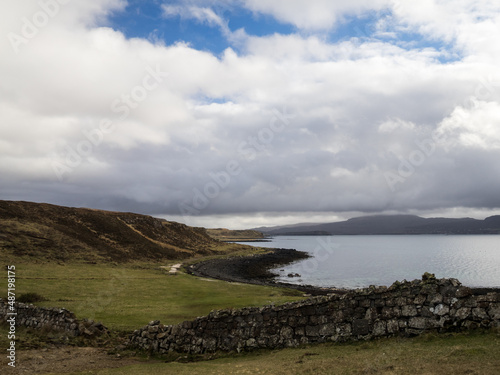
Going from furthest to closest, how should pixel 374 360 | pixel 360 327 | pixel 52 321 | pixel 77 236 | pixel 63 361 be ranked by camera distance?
1. pixel 77 236
2. pixel 52 321
3. pixel 63 361
4. pixel 360 327
5. pixel 374 360

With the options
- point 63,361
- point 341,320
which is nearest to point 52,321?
point 63,361

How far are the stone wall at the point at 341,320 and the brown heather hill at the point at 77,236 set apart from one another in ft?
192

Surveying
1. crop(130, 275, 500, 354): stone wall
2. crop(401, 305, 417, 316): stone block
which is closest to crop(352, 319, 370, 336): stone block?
crop(130, 275, 500, 354): stone wall

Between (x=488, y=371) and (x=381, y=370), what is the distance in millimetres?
2527

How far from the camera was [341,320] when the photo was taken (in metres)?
13.7

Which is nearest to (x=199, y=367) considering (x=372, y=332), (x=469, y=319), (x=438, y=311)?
(x=372, y=332)

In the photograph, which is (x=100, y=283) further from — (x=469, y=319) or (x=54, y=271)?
(x=469, y=319)

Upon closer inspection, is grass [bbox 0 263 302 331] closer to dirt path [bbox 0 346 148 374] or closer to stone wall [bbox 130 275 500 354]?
dirt path [bbox 0 346 148 374]

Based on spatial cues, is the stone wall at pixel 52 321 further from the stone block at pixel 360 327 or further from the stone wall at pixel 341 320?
the stone block at pixel 360 327

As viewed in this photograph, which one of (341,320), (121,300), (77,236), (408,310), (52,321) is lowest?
(121,300)

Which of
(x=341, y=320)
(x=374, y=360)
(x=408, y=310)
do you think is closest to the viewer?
Result: (x=374, y=360)

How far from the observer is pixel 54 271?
2047 inches

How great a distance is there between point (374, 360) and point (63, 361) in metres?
13.2

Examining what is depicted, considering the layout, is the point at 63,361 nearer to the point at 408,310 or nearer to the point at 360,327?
the point at 360,327
